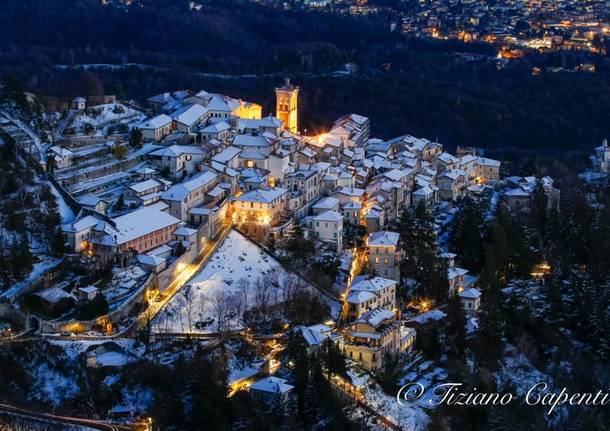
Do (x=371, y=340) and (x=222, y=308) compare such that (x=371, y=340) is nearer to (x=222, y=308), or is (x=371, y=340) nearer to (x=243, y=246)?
(x=222, y=308)

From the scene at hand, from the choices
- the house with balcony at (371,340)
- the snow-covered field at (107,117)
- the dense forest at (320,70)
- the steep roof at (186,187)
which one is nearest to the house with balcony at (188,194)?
the steep roof at (186,187)

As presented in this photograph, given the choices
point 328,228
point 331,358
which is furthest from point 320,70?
point 331,358

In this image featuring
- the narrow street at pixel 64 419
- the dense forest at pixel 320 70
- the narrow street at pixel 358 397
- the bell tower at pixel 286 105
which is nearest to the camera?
the narrow street at pixel 64 419

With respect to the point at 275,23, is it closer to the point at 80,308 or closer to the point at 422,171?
the point at 422,171

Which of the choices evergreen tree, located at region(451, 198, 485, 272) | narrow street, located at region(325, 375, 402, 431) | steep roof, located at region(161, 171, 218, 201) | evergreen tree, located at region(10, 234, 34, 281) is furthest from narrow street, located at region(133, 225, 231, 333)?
evergreen tree, located at region(451, 198, 485, 272)

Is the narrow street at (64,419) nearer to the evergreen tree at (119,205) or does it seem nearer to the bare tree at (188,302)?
the bare tree at (188,302)

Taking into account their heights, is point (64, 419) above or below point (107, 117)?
below

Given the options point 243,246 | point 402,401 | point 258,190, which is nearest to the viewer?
point 402,401
